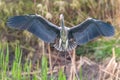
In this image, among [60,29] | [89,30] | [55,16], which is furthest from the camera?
[55,16]

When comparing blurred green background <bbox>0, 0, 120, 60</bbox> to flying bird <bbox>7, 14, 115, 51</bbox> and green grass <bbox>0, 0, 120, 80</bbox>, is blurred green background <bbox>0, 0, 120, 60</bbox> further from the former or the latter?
flying bird <bbox>7, 14, 115, 51</bbox>

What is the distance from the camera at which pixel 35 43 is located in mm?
3555

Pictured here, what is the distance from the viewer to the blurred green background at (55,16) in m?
3.44

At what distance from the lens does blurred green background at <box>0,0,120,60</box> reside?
3443 millimetres

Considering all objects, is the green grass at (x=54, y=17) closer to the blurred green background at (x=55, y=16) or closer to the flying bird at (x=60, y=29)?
the blurred green background at (x=55, y=16)

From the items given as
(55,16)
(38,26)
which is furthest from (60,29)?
(55,16)

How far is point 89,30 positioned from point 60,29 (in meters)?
0.18

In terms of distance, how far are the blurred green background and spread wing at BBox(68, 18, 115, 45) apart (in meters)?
0.90

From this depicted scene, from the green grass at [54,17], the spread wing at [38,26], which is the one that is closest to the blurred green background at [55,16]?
the green grass at [54,17]

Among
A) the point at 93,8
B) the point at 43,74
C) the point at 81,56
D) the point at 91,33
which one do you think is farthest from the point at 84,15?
the point at 43,74

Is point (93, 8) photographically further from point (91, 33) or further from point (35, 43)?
point (91, 33)

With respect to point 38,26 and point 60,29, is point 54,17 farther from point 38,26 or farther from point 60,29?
point 60,29

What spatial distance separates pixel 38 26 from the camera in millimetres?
2529

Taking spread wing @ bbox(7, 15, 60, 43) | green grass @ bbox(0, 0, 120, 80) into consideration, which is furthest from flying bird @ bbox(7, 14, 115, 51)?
green grass @ bbox(0, 0, 120, 80)
